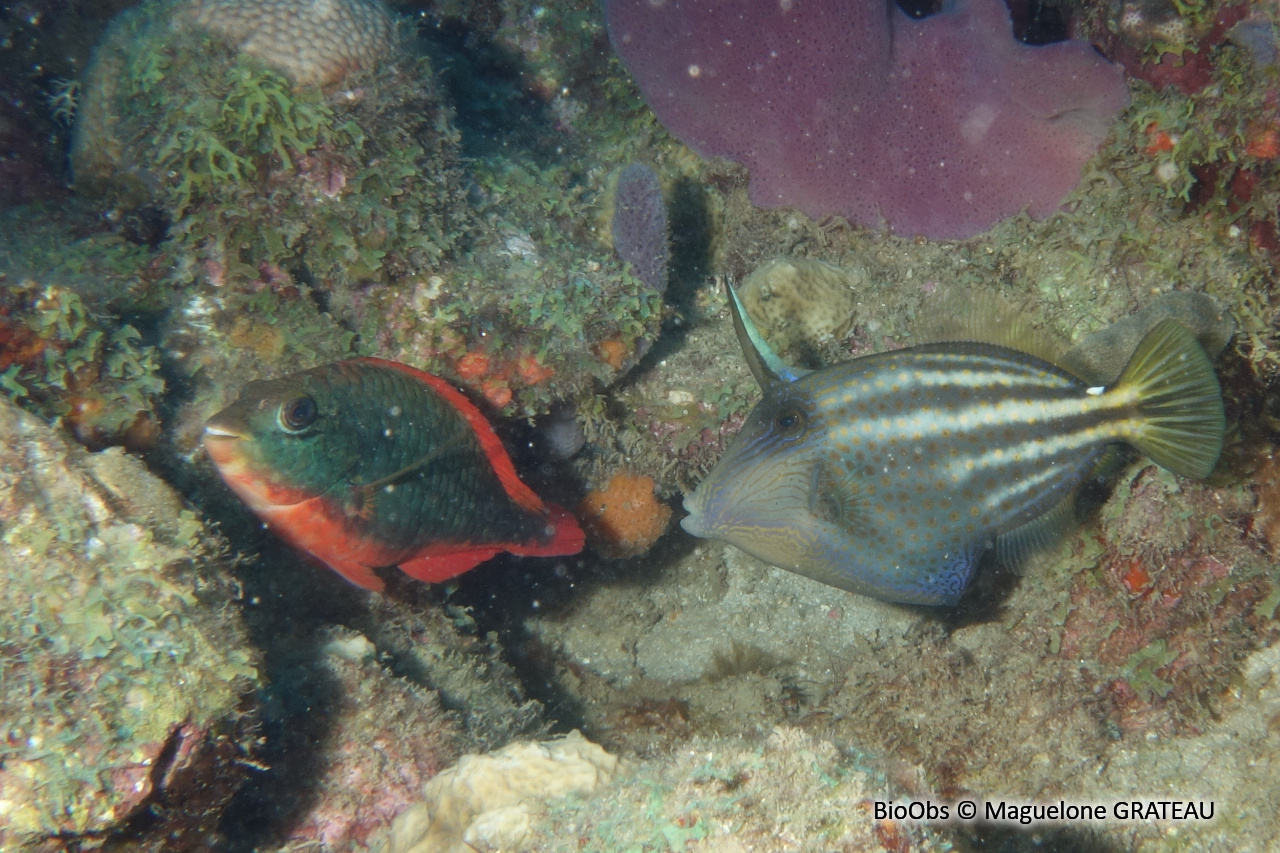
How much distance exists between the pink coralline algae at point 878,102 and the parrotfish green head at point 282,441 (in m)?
3.08

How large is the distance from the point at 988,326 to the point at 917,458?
71 centimetres

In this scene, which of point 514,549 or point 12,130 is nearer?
point 514,549

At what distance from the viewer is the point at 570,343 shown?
3576 millimetres

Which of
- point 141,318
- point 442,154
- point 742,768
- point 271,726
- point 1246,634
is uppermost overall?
point 442,154

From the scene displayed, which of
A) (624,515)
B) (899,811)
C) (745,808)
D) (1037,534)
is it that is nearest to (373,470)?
(745,808)

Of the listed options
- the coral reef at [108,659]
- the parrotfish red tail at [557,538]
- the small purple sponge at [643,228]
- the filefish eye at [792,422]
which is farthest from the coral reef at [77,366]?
the filefish eye at [792,422]

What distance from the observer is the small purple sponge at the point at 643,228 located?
12.8 feet

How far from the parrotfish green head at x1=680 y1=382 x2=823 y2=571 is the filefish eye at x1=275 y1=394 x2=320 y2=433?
5.36ft

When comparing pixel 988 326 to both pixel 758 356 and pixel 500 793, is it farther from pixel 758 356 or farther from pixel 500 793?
pixel 500 793

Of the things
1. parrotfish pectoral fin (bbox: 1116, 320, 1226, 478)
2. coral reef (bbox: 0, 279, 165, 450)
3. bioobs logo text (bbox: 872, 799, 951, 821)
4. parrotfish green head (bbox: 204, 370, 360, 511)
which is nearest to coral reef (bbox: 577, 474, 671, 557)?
parrotfish green head (bbox: 204, 370, 360, 511)

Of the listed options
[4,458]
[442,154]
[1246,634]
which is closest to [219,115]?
[442,154]

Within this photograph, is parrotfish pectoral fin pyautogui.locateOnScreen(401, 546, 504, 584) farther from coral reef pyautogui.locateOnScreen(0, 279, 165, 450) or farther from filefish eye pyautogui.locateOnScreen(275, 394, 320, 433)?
coral reef pyautogui.locateOnScreen(0, 279, 165, 450)

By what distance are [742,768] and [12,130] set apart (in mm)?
6678

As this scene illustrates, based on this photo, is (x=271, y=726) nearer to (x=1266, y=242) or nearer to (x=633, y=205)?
(x=633, y=205)
